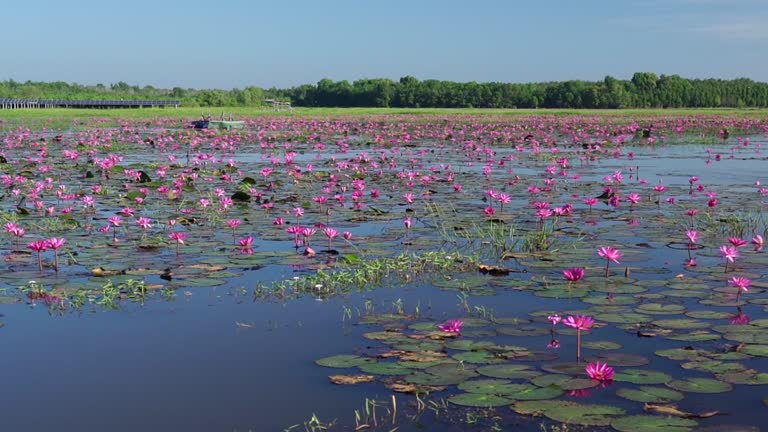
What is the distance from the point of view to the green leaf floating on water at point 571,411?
3.38m

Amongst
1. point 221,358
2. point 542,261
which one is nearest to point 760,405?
point 221,358

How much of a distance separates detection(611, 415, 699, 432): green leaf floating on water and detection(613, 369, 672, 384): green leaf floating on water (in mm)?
428

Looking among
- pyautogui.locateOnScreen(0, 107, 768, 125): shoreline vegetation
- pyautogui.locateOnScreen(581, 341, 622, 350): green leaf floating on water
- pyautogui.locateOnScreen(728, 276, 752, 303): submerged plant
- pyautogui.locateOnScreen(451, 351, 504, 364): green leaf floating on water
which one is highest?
pyautogui.locateOnScreen(0, 107, 768, 125): shoreline vegetation

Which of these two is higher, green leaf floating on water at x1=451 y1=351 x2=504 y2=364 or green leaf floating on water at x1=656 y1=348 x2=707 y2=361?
green leaf floating on water at x1=656 y1=348 x2=707 y2=361

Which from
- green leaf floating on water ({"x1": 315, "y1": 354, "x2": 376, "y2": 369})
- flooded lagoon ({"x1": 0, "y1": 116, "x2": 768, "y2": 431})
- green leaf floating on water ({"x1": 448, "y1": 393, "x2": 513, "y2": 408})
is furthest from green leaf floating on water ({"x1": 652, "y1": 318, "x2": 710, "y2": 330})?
green leaf floating on water ({"x1": 315, "y1": 354, "x2": 376, "y2": 369})

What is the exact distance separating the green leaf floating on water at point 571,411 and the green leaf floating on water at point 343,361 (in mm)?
912

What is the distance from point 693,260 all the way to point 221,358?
395 centimetres

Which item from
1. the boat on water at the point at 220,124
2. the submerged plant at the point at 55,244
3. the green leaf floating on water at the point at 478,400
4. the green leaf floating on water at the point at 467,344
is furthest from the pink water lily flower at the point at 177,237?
the boat on water at the point at 220,124

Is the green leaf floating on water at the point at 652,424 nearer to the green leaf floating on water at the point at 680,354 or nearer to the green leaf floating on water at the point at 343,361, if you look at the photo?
the green leaf floating on water at the point at 680,354

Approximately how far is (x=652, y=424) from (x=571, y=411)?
32 cm

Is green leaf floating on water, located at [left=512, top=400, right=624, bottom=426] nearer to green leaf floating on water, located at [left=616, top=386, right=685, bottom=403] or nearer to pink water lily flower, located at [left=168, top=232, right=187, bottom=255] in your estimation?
green leaf floating on water, located at [left=616, top=386, right=685, bottom=403]

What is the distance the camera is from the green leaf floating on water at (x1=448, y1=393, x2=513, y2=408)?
3584mm

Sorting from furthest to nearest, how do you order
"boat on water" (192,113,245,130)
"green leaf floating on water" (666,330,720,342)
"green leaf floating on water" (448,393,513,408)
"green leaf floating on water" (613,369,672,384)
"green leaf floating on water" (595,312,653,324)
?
1. "boat on water" (192,113,245,130)
2. "green leaf floating on water" (595,312,653,324)
3. "green leaf floating on water" (666,330,720,342)
4. "green leaf floating on water" (613,369,672,384)
5. "green leaf floating on water" (448,393,513,408)

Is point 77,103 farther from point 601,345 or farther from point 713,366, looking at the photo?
point 713,366
